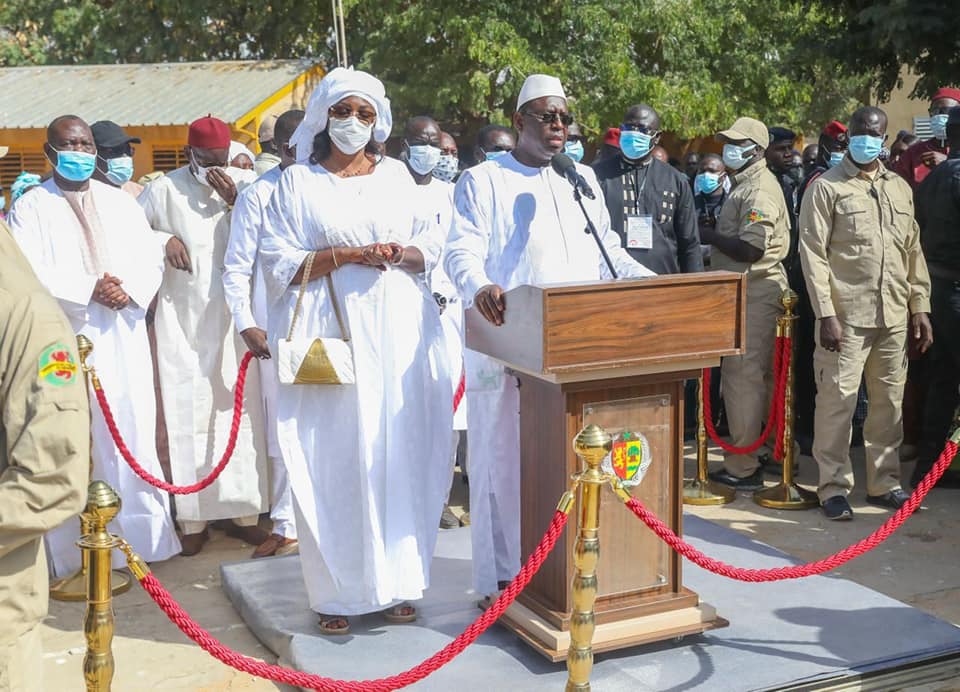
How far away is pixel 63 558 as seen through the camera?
6.22 metres

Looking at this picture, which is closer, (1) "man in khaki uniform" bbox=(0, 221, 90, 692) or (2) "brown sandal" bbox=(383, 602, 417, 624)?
(1) "man in khaki uniform" bbox=(0, 221, 90, 692)

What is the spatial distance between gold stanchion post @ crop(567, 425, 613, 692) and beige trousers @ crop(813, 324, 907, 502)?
352cm

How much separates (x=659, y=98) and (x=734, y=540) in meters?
14.2

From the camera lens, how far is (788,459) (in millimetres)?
7371

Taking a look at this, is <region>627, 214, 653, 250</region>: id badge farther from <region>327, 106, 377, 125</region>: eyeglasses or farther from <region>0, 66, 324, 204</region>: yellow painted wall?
<region>0, 66, 324, 204</region>: yellow painted wall

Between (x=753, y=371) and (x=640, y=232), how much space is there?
121 centimetres

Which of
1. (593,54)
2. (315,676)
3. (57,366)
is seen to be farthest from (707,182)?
(593,54)

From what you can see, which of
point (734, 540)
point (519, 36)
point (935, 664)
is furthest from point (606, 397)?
point (519, 36)

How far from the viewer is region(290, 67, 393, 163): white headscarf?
197 inches

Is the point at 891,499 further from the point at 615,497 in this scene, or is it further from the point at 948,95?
the point at 948,95

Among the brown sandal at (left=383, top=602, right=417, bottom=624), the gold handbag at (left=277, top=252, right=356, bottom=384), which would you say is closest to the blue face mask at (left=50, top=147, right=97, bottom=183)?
the gold handbag at (left=277, top=252, right=356, bottom=384)

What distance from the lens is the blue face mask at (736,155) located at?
8016 mm

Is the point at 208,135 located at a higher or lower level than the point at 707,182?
higher

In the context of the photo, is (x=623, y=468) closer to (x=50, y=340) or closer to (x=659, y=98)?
(x=50, y=340)
